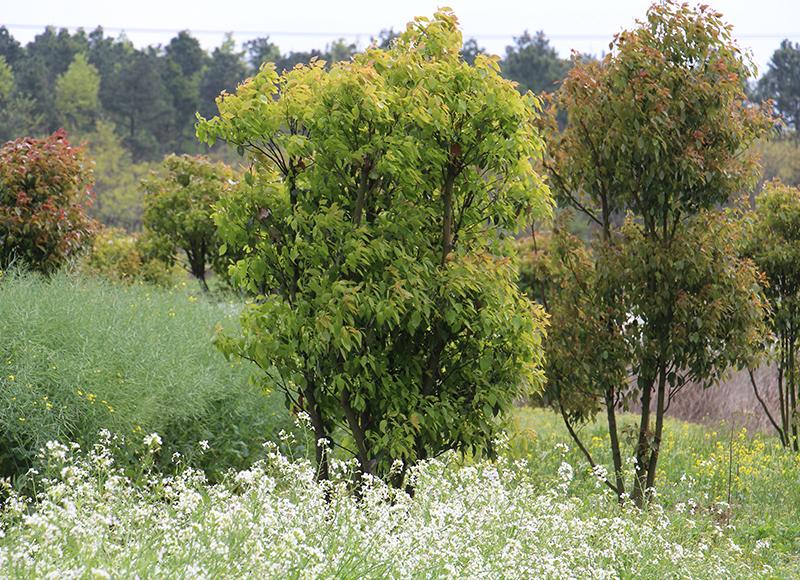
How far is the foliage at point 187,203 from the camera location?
16.0 meters

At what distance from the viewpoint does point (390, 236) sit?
6.10 meters

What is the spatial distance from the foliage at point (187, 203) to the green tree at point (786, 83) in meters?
41.7

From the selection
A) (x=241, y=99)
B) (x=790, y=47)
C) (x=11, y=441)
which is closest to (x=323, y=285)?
(x=241, y=99)

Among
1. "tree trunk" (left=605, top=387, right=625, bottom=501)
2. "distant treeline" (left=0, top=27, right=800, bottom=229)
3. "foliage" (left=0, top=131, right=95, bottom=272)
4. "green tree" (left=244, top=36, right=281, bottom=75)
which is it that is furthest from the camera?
"green tree" (left=244, top=36, right=281, bottom=75)

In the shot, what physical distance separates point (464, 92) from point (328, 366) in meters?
1.90

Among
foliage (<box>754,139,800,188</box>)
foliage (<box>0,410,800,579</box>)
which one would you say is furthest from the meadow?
foliage (<box>754,139,800,188</box>)

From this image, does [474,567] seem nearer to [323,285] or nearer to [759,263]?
[323,285]

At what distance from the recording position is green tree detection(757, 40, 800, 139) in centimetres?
5125

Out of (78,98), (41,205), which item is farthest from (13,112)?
(41,205)

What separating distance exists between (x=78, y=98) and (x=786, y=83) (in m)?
36.9

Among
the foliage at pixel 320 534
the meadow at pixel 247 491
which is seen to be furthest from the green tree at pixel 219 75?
the foliage at pixel 320 534

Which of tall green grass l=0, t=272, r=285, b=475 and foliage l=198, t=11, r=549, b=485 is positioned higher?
foliage l=198, t=11, r=549, b=485

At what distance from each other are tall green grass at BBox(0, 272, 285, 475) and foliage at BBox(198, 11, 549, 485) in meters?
1.74

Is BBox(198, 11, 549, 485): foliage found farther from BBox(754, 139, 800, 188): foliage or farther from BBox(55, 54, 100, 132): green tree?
BBox(55, 54, 100, 132): green tree
